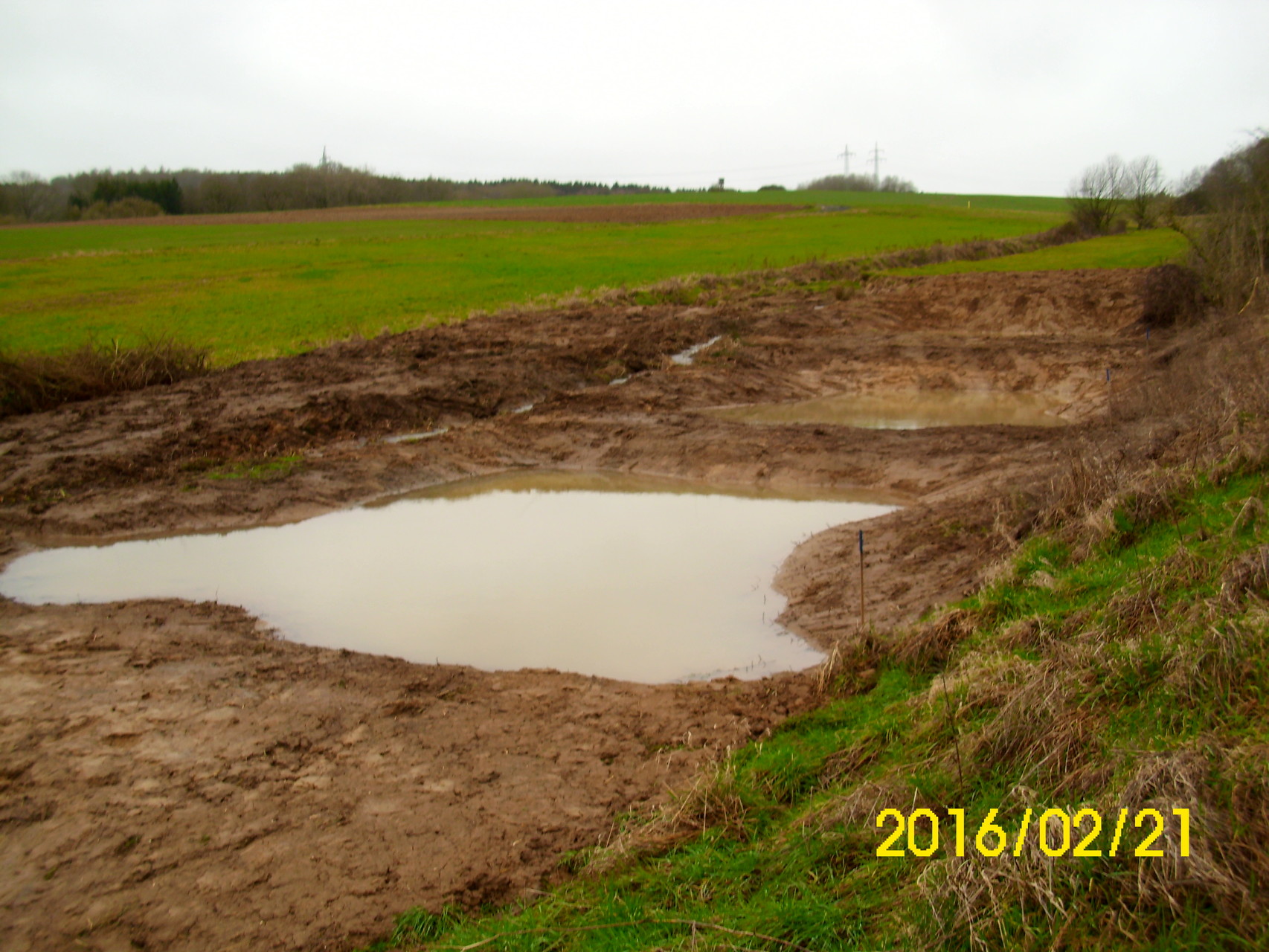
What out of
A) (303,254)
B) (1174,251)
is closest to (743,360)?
(1174,251)

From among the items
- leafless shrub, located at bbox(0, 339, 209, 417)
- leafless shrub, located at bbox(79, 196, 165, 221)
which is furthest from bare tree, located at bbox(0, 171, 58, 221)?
leafless shrub, located at bbox(0, 339, 209, 417)

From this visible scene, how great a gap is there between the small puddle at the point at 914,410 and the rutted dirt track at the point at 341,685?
646mm

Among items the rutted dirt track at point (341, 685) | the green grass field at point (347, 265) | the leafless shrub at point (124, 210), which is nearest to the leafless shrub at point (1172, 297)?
the rutted dirt track at point (341, 685)

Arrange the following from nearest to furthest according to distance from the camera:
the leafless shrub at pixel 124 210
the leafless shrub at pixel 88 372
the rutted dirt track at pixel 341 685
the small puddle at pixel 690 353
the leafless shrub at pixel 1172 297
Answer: the rutted dirt track at pixel 341 685 < the leafless shrub at pixel 88 372 < the small puddle at pixel 690 353 < the leafless shrub at pixel 1172 297 < the leafless shrub at pixel 124 210

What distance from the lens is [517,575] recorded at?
10.3m

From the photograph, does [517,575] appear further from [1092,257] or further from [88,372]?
[1092,257]

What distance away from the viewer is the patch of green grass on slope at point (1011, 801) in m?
3.20

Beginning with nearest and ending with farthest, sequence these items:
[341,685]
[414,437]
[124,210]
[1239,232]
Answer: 1. [341,685]
2. [414,437]
3. [1239,232]
4. [124,210]

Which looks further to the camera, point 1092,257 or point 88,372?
point 1092,257

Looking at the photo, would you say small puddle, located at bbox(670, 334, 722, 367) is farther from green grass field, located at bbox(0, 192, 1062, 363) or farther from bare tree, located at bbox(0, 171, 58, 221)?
bare tree, located at bbox(0, 171, 58, 221)

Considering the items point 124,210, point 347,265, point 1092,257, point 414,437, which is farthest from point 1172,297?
point 124,210
